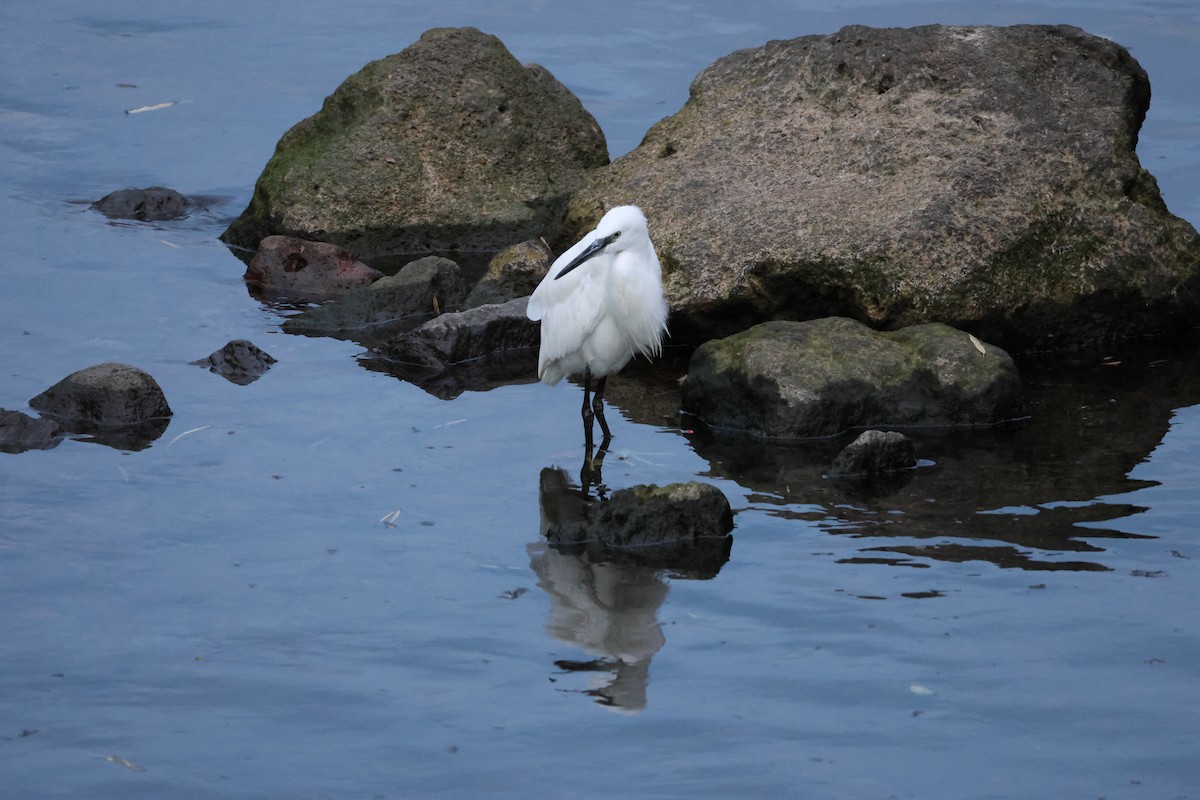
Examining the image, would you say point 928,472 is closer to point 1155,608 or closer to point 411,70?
point 1155,608

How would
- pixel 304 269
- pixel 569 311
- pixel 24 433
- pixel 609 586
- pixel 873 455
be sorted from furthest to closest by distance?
pixel 304 269, pixel 569 311, pixel 24 433, pixel 873 455, pixel 609 586

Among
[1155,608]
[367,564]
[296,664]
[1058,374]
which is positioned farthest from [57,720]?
[1058,374]

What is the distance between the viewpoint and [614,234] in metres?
8.05

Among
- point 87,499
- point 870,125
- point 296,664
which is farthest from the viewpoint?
point 870,125

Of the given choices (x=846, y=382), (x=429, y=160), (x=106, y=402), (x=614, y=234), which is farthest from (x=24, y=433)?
(x=429, y=160)

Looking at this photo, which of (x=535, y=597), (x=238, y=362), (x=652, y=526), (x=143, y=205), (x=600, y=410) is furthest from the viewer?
(x=143, y=205)

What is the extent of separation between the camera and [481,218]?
38.8 ft

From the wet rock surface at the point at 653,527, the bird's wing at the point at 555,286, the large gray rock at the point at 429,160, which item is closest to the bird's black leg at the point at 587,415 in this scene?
the bird's wing at the point at 555,286

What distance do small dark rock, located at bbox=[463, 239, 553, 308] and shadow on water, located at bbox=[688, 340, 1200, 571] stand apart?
238cm

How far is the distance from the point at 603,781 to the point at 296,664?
1478 millimetres

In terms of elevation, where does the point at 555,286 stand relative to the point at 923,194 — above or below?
below

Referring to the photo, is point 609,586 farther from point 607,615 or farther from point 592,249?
point 592,249

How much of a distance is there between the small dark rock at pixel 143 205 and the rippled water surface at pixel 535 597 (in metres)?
1.51

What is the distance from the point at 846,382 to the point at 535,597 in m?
2.66
